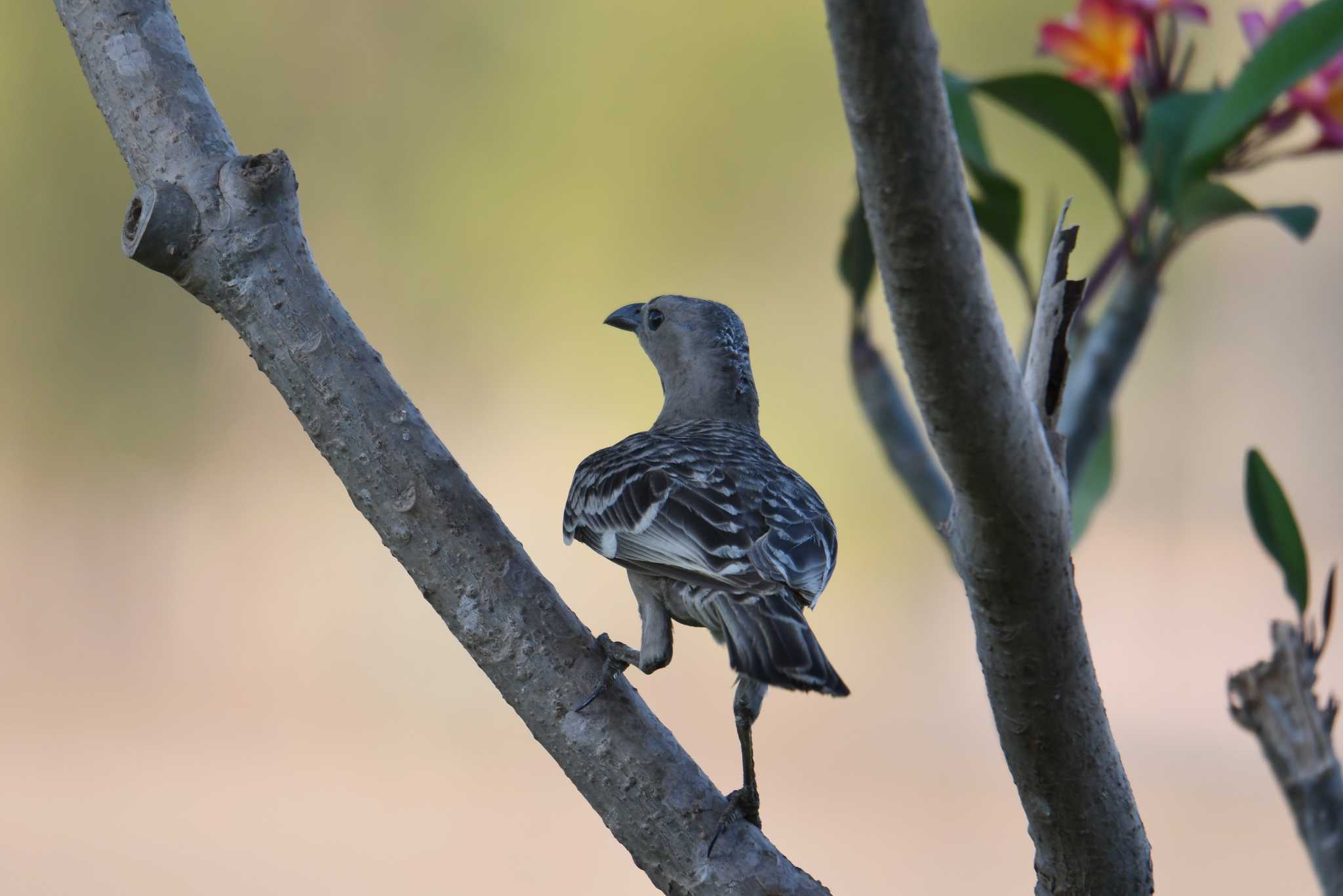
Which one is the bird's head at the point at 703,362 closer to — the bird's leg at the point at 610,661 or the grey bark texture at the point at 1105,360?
the grey bark texture at the point at 1105,360

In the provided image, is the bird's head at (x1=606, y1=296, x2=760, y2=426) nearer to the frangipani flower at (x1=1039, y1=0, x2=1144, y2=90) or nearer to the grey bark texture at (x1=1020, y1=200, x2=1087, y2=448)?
the frangipani flower at (x1=1039, y1=0, x2=1144, y2=90)

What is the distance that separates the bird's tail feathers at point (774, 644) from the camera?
4.18 feet

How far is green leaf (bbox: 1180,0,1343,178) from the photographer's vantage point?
65.7 inches

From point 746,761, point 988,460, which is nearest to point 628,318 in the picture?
point 746,761

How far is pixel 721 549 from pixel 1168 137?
3.11ft

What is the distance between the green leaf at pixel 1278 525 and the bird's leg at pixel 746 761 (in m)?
0.70

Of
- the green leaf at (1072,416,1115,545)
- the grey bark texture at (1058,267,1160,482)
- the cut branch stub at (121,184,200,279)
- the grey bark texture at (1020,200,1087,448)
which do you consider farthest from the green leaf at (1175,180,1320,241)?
the cut branch stub at (121,184,200,279)

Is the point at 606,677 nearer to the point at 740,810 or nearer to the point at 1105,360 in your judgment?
the point at 740,810

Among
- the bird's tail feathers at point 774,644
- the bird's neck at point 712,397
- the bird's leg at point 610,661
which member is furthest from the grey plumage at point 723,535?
the bird's neck at point 712,397

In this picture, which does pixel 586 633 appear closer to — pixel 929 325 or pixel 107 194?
pixel 929 325

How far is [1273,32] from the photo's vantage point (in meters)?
1.77

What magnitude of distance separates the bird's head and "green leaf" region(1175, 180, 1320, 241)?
725 millimetres

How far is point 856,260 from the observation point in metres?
2.21

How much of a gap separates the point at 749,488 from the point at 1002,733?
0.66 meters
